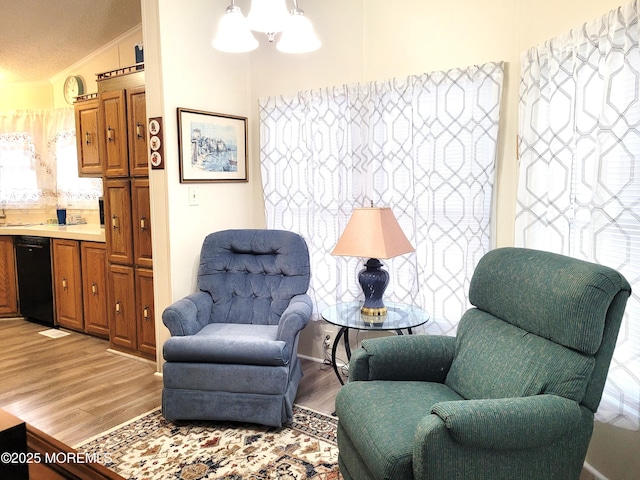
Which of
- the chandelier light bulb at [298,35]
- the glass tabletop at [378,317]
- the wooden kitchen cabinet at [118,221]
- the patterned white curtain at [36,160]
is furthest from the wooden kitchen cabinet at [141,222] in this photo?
the patterned white curtain at [36,160]

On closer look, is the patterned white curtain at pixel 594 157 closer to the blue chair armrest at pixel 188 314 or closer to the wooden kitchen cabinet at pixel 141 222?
the blue chair armrest at pixel 188 314

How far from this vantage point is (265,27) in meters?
1.97

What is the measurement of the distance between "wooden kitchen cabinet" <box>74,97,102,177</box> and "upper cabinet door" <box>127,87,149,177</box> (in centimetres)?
61

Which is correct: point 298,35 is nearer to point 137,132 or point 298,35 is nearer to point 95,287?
point 137,132

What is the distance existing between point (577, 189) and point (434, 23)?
134cm

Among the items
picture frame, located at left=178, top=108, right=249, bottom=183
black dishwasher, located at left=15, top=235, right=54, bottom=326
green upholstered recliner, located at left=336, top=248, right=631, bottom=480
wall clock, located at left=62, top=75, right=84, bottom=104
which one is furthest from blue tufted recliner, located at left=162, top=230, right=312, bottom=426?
wall clock, located at left=62, top=75, right=84, bottom=104

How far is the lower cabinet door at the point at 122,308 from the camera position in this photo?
11.8 ft

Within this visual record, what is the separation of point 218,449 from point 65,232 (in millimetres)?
2726

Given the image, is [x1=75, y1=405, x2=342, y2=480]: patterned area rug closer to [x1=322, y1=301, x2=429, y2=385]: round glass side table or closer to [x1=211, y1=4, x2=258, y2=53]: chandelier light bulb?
[x1=322, y1=301, x2=429, y2=385]: round glass side table

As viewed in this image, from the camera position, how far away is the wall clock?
486 centimetres

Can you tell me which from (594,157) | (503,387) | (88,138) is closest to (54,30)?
(88,138)

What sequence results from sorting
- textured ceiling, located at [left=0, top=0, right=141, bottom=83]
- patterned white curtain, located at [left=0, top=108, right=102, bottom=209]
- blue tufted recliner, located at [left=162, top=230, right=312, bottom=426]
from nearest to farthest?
blue tufted recliner, located at [left=162, top=230, right=312, bottom=426] < textured ceiling, located at [left=0, top=0, right=141, bottom=83] < patterned white curtain, located at [left=0, top=108, right=102, bottom=209]

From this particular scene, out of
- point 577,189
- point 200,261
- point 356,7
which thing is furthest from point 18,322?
point 577,189

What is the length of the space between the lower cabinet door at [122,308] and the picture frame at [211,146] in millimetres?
929
